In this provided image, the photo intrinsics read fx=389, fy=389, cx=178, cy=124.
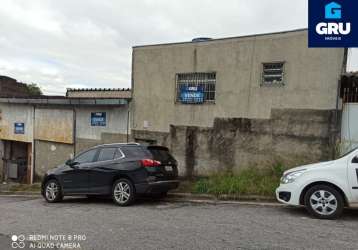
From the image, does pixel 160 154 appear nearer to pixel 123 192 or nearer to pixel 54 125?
pixel 123 192

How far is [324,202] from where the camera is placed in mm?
7711

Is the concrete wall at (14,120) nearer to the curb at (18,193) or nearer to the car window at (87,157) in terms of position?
the curb at (18,193)

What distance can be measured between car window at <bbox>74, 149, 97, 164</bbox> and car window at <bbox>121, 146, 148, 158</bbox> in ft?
3.67

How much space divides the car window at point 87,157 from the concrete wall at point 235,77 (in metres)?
3.43

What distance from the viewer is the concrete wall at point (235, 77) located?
430 inches

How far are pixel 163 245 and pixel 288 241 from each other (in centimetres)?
197

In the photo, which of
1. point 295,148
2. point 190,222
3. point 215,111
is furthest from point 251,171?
point 190,222

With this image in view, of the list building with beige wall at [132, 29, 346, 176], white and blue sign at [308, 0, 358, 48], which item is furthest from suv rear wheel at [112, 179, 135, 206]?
white and blue sign at [308, 0, 358, 48]

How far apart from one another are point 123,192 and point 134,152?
107cm

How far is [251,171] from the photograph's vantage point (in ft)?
38.4

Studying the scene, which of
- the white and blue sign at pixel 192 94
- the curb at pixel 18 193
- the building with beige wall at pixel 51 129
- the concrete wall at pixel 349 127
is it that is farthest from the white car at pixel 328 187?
the curb at pixel 18 193

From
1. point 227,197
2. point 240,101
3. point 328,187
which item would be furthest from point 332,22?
point 227,197

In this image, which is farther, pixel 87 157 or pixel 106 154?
pixel 87 157

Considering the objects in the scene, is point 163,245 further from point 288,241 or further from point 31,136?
point 31,136
